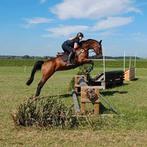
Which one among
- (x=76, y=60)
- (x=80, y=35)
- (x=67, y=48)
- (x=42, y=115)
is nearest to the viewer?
(x=42, y=115)

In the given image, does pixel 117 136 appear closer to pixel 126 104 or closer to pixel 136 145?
pixel 136 145

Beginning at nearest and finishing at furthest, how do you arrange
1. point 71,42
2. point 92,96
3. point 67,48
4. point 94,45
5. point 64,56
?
point 92,96 → point 71,42 → point 94,45 → point 67,48 → point 64,56

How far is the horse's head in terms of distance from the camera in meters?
17.0

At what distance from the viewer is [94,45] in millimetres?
17062

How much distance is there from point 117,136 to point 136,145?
1.01m

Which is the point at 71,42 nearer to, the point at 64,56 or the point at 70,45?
the point at 70,45

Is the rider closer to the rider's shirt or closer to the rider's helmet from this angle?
the rider's shirt

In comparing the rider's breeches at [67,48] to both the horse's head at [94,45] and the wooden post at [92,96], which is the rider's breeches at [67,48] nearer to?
the horse's head at [94,45]

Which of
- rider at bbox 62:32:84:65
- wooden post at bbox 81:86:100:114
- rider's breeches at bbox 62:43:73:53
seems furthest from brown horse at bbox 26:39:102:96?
wooden post at bbox 81:86:100:114

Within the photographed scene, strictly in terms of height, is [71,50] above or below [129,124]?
above

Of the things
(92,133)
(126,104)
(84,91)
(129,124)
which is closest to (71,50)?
(126,104)

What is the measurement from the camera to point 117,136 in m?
9.02

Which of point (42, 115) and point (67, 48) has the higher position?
point (67, 48)

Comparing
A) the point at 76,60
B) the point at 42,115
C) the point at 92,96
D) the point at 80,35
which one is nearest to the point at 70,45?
the point at 76,60
